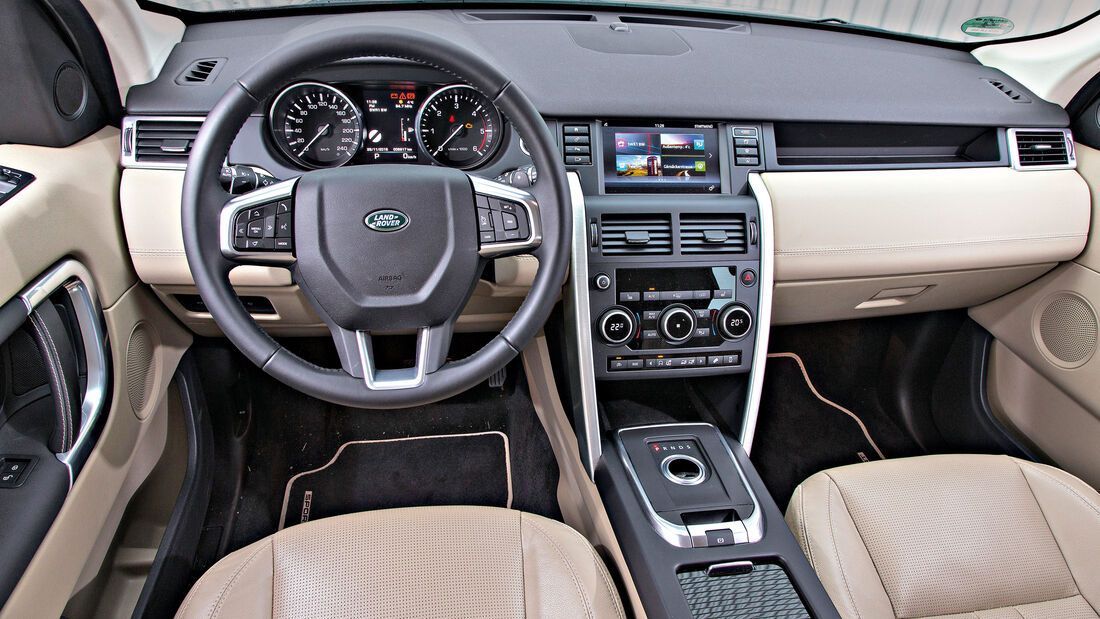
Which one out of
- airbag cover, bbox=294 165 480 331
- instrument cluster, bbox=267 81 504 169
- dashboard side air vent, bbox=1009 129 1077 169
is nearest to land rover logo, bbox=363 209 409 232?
airbag cover, bbox=294 165 480 331

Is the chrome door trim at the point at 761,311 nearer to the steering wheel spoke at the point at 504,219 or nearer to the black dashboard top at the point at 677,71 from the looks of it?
the black dashboard top at the point at 677,71

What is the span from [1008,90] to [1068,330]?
2.11 feet

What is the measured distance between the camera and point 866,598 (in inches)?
44.0

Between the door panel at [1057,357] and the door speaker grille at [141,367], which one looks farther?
the door panel at [1057,357]

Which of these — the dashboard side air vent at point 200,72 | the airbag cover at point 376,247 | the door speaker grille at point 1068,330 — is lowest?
the door speaker grille at point 1068,330

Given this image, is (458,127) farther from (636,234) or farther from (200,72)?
(200,72)

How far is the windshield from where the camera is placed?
1609mm

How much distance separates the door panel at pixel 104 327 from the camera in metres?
1.00

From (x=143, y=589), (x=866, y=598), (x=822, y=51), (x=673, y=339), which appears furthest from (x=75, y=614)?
(x=822, y=51)

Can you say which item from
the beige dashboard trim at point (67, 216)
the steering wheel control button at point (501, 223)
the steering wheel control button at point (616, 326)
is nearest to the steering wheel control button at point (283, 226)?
the steering wheel control button at point (501, 223)

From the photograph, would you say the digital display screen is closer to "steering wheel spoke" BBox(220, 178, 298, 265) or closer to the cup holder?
"steering wheel spoke" BBox(220, 178, 298, 265)

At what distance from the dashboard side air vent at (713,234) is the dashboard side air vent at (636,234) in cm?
4

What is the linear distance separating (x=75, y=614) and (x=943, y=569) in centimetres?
160

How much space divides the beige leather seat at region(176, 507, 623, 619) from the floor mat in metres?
0.61
